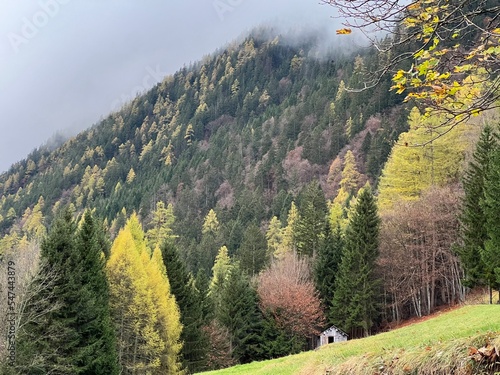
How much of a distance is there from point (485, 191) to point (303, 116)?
120 m

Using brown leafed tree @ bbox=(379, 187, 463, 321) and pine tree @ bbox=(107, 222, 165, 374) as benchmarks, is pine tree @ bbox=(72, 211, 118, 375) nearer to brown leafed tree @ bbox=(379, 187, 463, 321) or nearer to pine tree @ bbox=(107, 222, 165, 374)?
pine tree @ bbox=(107, 222, 165, 374)

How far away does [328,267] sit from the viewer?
151 ft

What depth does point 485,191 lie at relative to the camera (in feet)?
81.7

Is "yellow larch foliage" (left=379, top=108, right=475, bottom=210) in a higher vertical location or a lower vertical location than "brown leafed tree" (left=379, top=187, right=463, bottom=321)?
higher

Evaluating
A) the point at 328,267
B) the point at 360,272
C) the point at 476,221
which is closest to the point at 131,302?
the point at 360,272

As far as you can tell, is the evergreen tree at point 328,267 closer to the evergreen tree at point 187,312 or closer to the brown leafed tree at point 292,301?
the brown leafed tree at point 292,301

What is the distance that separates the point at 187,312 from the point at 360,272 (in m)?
15.6

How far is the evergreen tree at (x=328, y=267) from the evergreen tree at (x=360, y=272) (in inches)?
144

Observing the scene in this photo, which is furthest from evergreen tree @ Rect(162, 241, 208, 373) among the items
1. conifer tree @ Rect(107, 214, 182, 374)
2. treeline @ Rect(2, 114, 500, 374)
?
conifer tree @ Rect(107, 214, 182, 374)

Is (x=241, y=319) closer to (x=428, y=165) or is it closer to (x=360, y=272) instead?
(x=360, y=272)

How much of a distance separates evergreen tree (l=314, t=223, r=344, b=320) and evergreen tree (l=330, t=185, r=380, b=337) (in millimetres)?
→ 3668

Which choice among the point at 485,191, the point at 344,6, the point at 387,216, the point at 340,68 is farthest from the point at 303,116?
the point at 344,6

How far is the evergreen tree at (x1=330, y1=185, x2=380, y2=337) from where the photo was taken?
39219 mm

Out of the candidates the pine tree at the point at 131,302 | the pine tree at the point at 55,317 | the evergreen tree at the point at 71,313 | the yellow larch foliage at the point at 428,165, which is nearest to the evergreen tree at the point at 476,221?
the yellow larch foliage at the point at 428,165
